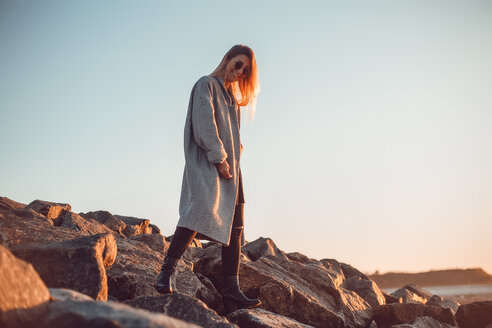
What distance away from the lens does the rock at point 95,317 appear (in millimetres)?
1810

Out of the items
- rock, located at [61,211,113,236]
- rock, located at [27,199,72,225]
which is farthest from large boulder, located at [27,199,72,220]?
rock, located at [61,211,113,236]

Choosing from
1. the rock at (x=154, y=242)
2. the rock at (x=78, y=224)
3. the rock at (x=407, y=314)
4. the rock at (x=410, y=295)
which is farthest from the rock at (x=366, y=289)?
the rock at (x=78, y=224)

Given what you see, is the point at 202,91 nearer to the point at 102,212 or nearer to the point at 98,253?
the point at 98,253

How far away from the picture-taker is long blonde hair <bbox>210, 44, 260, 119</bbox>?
4.54m

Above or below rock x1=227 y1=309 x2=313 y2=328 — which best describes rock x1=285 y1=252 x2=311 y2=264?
above

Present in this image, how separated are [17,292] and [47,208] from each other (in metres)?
4.89

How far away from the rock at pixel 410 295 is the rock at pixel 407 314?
202 centimetres

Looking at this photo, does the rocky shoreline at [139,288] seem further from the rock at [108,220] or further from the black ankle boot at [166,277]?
the black ankle boot at [166,277]

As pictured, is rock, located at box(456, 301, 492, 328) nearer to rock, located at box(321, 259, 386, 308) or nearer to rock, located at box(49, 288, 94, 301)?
rock, located at box(321, 259, 386, 308)

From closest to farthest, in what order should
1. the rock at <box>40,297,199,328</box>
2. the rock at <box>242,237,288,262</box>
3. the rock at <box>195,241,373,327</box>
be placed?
1. the rock at <box>40,297,199,328</box>
2. the rock at <box>195,241,373,327</box>
3. the rock at <box>242,237,288,262</box>

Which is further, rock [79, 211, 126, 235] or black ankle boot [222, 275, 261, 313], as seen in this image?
rock [79, 211, 126, 235]

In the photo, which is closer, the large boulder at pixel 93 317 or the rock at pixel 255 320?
the large boulder at pixel 93 317

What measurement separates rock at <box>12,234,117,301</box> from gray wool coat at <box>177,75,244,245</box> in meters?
0.94

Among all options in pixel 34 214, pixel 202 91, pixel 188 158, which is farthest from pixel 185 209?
pixel 34 214
